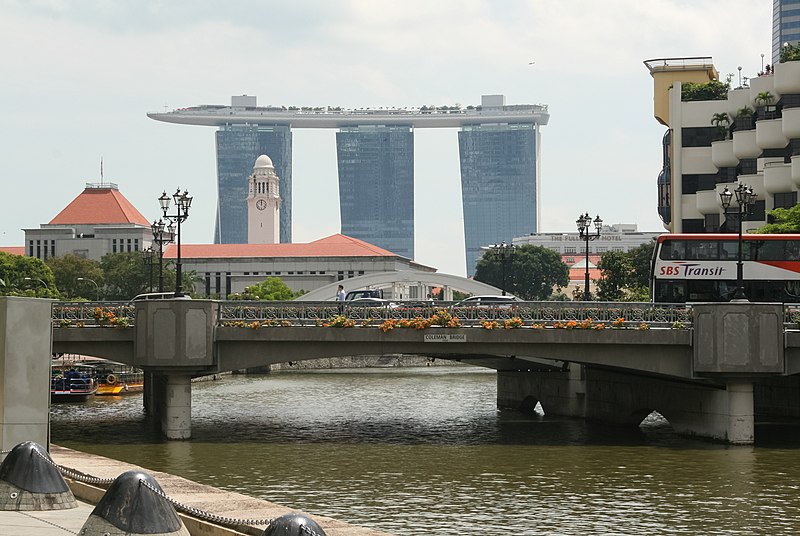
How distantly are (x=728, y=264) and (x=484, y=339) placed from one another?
12971mm

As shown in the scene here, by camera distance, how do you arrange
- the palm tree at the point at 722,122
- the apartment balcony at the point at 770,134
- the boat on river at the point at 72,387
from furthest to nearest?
1. the palm tree at the point at 722,122
2. the apartment balcony at the point at 770,134
3. the boat on river at the point at 72,387

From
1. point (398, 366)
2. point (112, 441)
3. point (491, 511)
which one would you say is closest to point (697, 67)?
point (398, 366)

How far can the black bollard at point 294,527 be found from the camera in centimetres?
1288

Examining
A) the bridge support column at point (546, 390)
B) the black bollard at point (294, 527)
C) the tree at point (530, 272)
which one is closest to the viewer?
the black bollard at point (294, 527)

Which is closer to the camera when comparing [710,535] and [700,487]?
[710,535]

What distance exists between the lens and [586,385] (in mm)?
54406

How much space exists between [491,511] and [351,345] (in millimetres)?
15573

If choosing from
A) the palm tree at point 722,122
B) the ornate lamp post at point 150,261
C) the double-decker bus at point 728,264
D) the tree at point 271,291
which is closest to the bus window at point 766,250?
the double-decker bus at point 728,264

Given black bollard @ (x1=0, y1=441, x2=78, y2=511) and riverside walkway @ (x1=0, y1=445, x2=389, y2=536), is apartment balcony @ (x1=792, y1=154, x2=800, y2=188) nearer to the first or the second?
riverside walkway @ (x1=0, y1=445, x2=389, y2=536)

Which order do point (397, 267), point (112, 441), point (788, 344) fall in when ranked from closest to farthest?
point (788, 344), point (112, 441), point (397, 267)

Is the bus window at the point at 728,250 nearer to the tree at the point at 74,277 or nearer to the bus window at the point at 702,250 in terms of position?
the bus window at the point at 702,250

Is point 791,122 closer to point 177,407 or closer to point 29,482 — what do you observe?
point 177,407

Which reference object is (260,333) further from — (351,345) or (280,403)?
(280,403)

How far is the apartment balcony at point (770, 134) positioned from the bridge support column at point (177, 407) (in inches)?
1899
